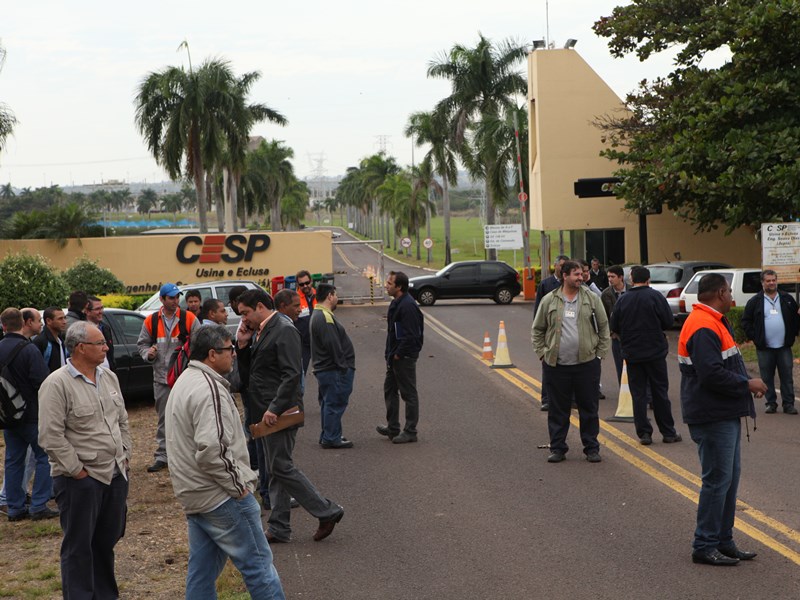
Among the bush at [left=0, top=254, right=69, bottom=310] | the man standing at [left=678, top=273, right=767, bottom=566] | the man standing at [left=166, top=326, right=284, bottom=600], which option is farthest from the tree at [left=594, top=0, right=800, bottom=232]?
the man standing at [left=166, top=326, right=284, bottom=600]

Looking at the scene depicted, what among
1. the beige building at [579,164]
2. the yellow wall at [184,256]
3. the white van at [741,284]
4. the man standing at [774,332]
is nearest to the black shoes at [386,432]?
the man standing at [774,332]

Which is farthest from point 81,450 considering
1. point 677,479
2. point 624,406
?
point 624,406

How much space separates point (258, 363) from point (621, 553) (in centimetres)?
300

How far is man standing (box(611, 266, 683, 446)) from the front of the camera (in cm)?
1111

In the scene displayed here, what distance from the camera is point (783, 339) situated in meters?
13.2

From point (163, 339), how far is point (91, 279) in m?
23.3

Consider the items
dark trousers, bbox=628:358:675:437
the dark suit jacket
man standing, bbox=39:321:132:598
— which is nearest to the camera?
man standing, bbox=39:321:132:598

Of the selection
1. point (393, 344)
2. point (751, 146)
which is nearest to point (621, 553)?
point (393, 344)

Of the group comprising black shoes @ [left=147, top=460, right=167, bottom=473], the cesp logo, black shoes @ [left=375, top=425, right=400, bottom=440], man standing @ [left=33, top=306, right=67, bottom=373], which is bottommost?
black shoes @ [left=147, top=460, right=167, bottom=473]

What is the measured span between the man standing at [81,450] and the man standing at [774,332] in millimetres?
9431

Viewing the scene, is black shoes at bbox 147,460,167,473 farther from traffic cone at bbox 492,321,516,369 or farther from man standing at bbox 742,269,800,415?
traffic cone at bbox 492,321,516,369

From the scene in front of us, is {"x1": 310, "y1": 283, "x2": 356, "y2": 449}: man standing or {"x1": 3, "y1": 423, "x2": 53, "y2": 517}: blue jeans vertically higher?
{"x1": 310, "y1": 283, "x2": 356, "y2": 449}: man standing

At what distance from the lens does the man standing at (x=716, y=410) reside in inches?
269

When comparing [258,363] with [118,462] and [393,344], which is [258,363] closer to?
[118,462]
